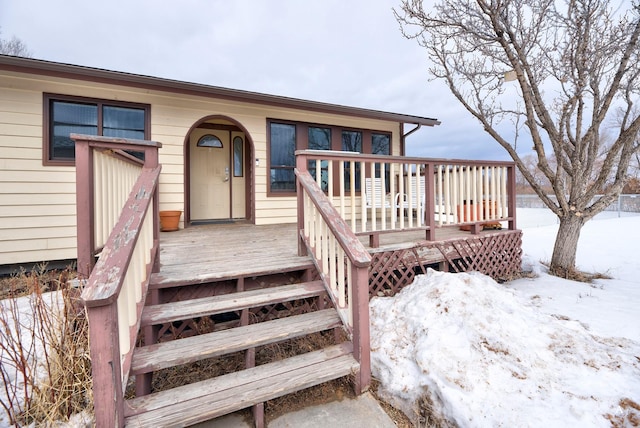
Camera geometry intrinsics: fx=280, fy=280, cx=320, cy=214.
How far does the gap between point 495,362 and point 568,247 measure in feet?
10.6

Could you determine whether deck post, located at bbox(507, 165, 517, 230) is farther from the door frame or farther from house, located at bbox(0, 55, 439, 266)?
the door frame

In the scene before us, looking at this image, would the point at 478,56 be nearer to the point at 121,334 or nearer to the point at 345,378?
the point at 345,378

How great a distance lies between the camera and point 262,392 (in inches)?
62.2

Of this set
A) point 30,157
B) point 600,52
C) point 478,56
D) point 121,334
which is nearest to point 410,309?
point 121,334

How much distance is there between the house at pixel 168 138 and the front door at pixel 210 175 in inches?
0.8

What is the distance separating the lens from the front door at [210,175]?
576 centimetres

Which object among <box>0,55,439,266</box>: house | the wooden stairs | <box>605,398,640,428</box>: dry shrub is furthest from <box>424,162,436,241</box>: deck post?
<box>0,55,439,266</box>: house

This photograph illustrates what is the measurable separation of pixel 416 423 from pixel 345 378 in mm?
504

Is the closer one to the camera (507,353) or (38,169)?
(507,353)

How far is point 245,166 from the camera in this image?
610cm

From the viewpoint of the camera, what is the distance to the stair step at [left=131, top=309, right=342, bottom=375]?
162cm

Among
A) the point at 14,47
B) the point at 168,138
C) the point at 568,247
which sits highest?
the point at 14,47

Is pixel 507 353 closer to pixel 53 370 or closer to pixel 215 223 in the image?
pixel 53 370

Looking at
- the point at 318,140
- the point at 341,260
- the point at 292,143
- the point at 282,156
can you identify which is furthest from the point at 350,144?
the point at 341,260
